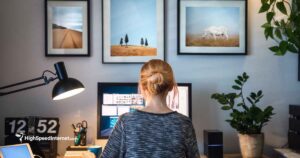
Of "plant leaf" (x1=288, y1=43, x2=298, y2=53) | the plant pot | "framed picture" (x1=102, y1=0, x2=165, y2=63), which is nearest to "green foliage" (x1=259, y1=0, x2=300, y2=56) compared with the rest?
"plant leaf" (x1=288, y1=43, x2=298, y2=53)

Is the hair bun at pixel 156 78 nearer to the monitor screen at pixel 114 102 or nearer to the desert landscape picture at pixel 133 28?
the monitor screen at pixel 114 102

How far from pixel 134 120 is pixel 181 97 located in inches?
35.6

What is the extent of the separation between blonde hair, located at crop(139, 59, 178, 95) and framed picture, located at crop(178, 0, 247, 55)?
103 cm

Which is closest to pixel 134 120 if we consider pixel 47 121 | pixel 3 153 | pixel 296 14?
pixel 3 153

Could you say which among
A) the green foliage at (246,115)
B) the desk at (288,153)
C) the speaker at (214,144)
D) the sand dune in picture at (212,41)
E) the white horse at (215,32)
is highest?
the white horse at (215,32)

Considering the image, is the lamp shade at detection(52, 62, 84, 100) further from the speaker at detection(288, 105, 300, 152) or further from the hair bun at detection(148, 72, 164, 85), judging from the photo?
the speaker at detection(288, 105, 300, 152)

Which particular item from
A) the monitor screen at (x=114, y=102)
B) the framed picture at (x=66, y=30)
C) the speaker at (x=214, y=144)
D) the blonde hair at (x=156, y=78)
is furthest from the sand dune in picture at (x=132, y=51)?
the blonde hair at (x=156, y=78)

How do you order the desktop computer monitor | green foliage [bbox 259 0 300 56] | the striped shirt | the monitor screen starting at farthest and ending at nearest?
the monitor screen → green foliage [bbox 259 0 300 56] → the desktop computer monitor → the striped shirt

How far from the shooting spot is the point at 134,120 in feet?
5.03

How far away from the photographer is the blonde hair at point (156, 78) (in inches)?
62.1

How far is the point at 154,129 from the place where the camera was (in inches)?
59.9

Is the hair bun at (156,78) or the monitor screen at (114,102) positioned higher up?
the hair bun at (156,78)

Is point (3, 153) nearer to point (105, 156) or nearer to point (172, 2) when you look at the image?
point (105, 156)

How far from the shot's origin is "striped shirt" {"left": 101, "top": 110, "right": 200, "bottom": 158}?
4.97 feet
